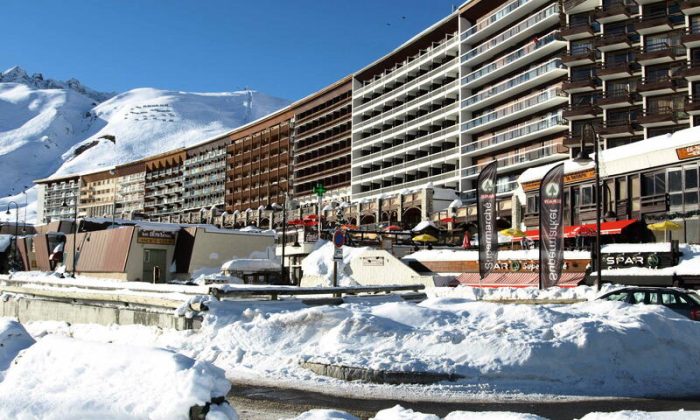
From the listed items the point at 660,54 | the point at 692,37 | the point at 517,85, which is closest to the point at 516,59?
the point at 517,85

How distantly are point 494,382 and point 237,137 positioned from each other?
115775 millimetres

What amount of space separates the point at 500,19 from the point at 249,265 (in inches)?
1602

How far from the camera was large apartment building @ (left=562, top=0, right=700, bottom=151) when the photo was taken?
4859cm

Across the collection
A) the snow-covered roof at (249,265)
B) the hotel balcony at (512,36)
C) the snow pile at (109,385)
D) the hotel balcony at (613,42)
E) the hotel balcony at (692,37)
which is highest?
the hotel balcony at (512,36)

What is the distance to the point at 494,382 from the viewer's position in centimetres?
1091

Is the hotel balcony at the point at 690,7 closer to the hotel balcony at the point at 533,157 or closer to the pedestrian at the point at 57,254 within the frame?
the hotel balcony at the point at 533,157

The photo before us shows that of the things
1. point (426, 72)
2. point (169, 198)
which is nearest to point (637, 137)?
point (426, 72)

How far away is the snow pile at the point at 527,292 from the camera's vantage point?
22578 millimetres

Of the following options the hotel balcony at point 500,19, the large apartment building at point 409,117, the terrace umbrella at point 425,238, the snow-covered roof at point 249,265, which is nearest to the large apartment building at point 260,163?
the large apartment building at point 409,117

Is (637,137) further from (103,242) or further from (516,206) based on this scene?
(103,242)

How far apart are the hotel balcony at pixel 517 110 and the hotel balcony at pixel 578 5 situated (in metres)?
6.95

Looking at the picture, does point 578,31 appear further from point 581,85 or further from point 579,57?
point 581,85

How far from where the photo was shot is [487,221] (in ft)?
80.3

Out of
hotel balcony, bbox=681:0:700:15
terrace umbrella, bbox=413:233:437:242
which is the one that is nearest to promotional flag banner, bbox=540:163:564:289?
terrace umbrella, bbox=413:233:437:242
